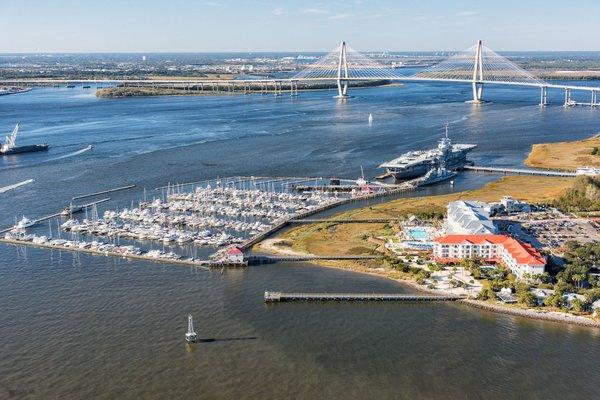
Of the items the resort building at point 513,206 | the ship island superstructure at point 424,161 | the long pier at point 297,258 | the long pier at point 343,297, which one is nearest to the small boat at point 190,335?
the long pier at point 343,297

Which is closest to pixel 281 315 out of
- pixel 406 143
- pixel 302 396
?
pixel 302 396

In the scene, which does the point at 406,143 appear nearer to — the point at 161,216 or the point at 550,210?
the point at 550,210

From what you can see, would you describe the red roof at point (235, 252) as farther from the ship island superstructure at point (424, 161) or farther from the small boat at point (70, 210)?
the ship island superstructure at point (424, 161)

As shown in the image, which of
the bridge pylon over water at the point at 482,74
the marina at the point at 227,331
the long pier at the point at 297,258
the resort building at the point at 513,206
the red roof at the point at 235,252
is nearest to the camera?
the marina at the point at 227,331

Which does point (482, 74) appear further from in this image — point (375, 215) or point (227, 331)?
point (227, 331)

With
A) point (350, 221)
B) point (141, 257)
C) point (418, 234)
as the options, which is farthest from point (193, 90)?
point (418, 234)

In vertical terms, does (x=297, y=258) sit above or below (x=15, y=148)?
below
